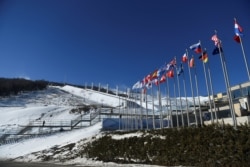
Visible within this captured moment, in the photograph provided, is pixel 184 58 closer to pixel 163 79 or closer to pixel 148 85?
pixel 163 79

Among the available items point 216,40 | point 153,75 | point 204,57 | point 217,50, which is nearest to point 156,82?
point 153,75

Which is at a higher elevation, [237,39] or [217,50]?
[237,39]

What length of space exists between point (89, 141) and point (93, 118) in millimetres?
17062

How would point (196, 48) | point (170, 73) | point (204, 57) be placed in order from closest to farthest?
point (204, 57) → point (196, 48) → point (170, 73)

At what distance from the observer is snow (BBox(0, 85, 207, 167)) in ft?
106

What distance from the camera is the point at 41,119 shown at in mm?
51125

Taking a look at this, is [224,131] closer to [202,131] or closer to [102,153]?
[202,131]

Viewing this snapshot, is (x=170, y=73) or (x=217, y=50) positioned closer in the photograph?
(x=217, y=50)

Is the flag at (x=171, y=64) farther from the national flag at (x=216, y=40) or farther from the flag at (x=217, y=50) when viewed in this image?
the national flag at (x=216, y=40)

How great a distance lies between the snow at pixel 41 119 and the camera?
3238 cm

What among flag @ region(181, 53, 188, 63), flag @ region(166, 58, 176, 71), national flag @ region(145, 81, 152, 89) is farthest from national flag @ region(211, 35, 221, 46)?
national flag @ region(145, 81, 152, 89)

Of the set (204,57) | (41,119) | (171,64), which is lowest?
(41,119)

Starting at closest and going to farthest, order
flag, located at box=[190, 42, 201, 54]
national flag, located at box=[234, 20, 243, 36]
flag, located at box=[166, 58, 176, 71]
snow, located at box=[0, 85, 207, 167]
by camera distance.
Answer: national flag, located at box=[234, 20, 243, 36], flag, located at box=[190, 42, 201, 54], flag, located at box=[166, 58, 176, 71], snow, located at box=[0, 85, 207, 167]

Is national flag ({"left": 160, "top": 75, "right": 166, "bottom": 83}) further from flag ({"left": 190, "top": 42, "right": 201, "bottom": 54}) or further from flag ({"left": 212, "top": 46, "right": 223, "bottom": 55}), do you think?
flag ({"left": 212, "top": 46, "right": 223, "bottom": 55})
